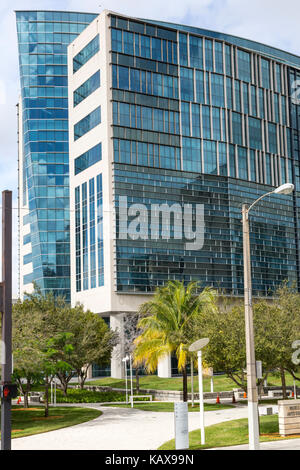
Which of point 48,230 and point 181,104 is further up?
point 181,104

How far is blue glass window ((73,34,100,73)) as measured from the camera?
79456 mm

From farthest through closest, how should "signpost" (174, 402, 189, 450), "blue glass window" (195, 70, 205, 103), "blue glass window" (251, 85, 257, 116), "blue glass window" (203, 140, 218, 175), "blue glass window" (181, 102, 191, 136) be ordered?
1. "blue glass window" (251, 85, 257, 116)
2. "blue glass window" (195, 70, 205, 103)
3. "blue glass window" (203, 140, 218, 175)
4. "blue glass window" (181, 102, 191, 136)
5. "signpost" (174, 402, 189, 450)

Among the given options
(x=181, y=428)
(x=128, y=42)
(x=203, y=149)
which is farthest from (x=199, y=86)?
(x=181, y=428)

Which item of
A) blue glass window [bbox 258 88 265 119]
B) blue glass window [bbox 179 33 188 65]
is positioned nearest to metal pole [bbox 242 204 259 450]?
blue glass window [bbox 179 33 188 65]

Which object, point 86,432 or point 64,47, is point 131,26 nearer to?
point 64,47

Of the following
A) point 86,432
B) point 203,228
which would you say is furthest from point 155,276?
point 86,432

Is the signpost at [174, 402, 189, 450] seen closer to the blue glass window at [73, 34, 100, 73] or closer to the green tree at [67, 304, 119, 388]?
the green tree at [67, 304, 119, 388]

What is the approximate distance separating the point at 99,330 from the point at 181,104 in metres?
36.9

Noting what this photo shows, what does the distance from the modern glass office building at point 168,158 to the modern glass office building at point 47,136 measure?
1629 centimetres

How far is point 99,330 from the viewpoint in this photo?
180ft

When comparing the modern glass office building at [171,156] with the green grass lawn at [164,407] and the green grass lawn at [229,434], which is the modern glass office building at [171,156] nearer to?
the green grass lawn at [164,407]

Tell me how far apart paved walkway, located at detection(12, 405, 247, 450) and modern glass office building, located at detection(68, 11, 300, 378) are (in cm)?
4029

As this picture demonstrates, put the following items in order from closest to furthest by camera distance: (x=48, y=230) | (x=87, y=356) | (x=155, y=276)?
(x=87, y=356) → (x=155, y=276) → (x=48, y=230)
